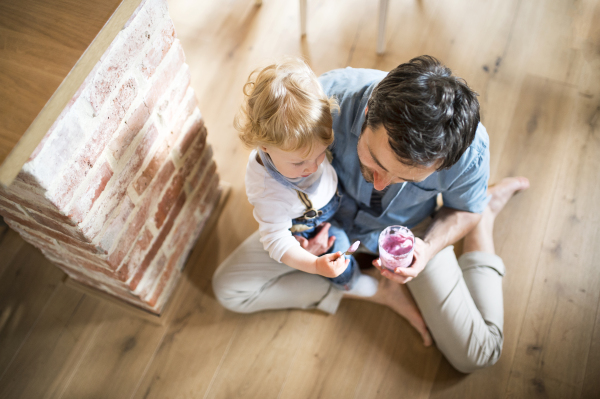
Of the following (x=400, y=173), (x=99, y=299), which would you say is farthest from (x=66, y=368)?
(x=400, y=173)

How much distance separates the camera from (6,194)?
0.96 meters

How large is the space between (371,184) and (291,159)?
32cm

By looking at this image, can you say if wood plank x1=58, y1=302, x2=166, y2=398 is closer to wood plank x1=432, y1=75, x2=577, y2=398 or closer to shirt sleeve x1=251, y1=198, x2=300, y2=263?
shirt sleeve x1=251, y1=198, x2=300, y2=263

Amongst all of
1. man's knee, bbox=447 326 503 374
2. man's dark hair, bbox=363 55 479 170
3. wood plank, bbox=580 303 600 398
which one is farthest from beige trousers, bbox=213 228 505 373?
man's dark hair, bbox=363 55 479 170

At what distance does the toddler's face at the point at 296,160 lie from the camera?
101 cm

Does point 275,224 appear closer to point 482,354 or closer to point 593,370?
point 482,354

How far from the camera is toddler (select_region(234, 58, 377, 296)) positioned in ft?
3.18

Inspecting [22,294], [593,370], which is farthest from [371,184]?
[22,294]

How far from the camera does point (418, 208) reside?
1.38 m

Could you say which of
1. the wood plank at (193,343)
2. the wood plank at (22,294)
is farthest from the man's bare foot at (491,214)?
the wood plank at (22,294)

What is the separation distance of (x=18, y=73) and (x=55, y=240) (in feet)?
1.72

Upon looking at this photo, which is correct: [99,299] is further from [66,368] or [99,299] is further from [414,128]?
[414,128]

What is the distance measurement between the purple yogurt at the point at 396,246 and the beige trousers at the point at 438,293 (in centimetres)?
27

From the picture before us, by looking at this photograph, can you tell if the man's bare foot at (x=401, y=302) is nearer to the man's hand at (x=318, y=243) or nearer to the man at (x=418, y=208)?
the man at (x=418, y=208)
